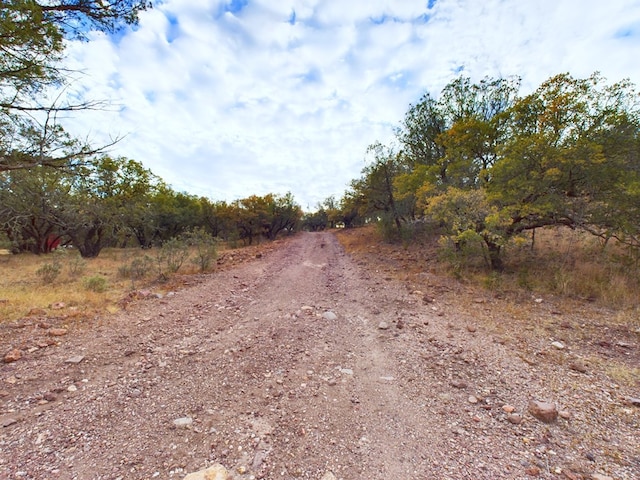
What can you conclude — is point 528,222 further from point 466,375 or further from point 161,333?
point 161,333

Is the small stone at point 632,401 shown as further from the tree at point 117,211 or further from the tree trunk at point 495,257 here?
the tree at point 117,211

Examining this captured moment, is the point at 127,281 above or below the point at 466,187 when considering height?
below

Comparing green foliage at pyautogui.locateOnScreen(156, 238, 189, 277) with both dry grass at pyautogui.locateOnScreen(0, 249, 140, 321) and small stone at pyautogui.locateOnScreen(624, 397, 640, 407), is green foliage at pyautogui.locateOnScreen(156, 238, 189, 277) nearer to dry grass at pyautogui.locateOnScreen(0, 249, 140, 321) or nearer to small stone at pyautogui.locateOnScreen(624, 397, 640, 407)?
dry grass at pyautogui.locateOnScreen(0, 249, 140, 321)

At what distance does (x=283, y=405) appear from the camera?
2428 millimetres

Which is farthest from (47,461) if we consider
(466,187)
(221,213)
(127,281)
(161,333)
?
(221,213)

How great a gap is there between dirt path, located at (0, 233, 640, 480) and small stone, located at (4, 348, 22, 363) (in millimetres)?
89

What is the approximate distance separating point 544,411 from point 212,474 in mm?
2801

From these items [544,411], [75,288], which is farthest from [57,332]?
[544,411]

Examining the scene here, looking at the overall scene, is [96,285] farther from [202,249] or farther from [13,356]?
[13,356]

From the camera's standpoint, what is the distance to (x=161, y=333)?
3.93 m

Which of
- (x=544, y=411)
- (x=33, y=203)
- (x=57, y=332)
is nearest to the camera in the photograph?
(x=544, y=411)

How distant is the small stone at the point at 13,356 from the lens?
301 centimetres

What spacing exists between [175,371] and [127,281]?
598 cm

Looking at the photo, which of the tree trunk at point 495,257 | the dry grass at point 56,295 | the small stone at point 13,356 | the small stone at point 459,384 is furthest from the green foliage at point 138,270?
the tree trunk at point 495,257
